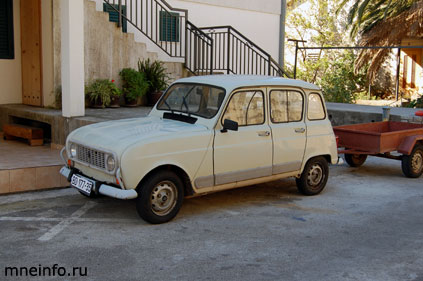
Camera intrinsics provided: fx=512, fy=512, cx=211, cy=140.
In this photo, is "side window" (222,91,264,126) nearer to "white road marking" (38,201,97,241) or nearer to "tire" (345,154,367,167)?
"white road marking" (38,201,97,241)

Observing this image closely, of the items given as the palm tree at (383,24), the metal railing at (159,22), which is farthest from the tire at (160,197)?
the palm tree at (383,24)

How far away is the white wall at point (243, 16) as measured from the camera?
15.5 m

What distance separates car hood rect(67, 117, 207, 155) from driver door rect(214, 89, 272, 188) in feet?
1.32

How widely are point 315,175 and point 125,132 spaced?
3.04 metres

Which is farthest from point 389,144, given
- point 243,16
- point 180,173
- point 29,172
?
point 243,16

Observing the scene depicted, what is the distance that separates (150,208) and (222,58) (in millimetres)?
10433

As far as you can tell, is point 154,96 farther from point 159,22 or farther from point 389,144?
point 389,144

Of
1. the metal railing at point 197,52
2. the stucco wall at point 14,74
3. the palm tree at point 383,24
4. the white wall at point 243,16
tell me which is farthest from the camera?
the palm tree at point 383,24

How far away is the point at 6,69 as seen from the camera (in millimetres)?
11977

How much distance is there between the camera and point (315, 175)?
7.64 m

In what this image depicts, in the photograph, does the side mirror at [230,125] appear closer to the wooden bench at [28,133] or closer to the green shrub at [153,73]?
the wooden bench at [28,133]

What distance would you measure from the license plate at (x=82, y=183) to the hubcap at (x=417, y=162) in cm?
566

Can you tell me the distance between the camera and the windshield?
262 inches

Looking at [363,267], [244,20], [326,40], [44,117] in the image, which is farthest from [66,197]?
[326,40]
